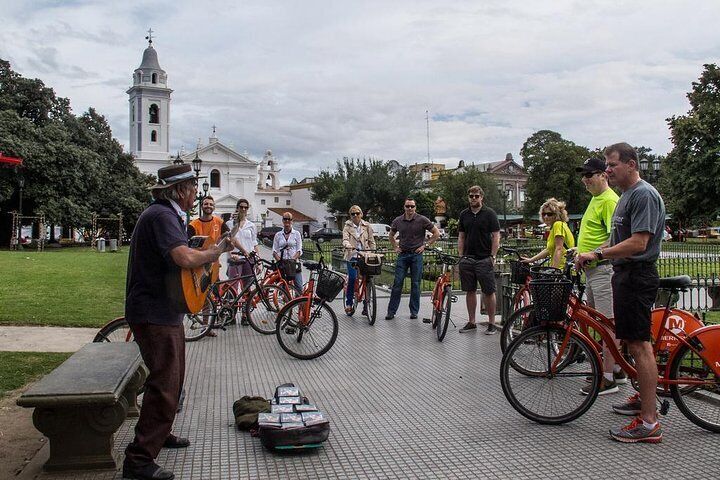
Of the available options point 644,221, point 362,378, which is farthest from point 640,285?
point 362,378

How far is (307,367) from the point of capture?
24.2 ft

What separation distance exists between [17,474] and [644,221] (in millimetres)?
4543

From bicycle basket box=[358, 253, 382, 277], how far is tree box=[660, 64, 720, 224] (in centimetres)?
3728

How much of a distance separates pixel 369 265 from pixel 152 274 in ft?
22.6

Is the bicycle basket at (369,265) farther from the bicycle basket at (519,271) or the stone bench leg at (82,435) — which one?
the stone bench leg at (82,435)

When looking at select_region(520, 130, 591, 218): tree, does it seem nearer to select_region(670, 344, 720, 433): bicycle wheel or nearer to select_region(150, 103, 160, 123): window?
select_region(150, 103, 160, 123): window

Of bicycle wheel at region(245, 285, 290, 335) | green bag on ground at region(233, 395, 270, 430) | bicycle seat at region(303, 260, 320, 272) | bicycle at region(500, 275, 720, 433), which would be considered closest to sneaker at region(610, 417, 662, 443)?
bicycle at region(500, 275, 720, 433)

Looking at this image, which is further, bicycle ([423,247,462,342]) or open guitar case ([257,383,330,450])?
bicycle ([423,247,462,342])

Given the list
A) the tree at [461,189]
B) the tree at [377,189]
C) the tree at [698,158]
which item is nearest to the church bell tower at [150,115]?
the tree at [377,189]

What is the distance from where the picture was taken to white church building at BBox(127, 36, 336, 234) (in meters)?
104

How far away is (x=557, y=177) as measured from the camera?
74.1 metres

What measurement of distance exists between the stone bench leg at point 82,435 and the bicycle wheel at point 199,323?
4.67 m

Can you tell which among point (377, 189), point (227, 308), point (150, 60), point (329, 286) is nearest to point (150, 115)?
point (150, 60)

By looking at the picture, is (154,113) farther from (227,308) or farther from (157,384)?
(157,384)
